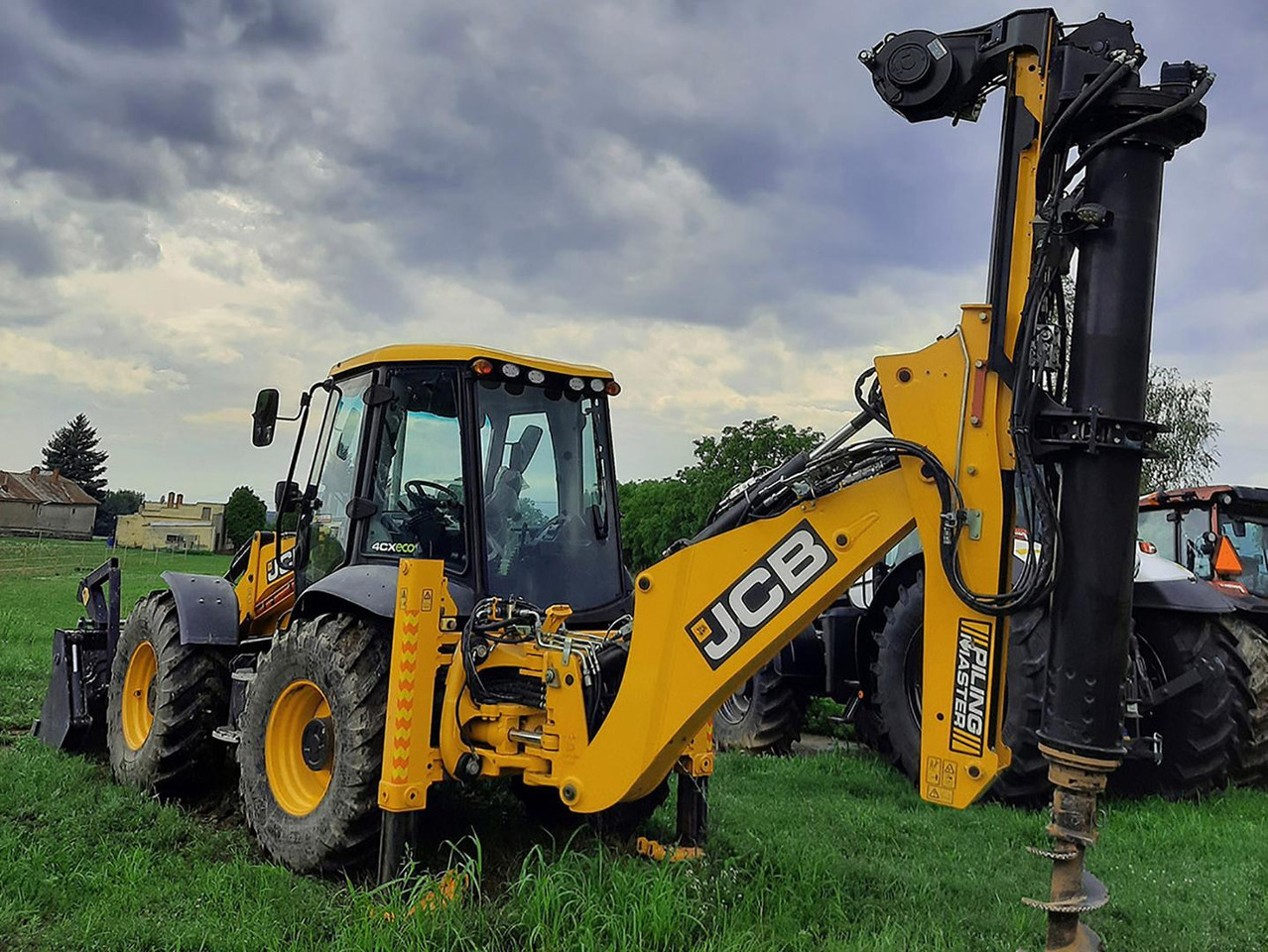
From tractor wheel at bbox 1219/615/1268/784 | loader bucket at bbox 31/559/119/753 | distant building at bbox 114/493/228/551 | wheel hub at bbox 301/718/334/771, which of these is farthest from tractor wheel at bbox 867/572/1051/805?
distant building at bbox 114/493/228/551

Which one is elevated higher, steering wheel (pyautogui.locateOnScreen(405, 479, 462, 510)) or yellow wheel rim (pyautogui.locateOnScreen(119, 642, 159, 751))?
steering wheel (pyautogui.locateOnScreen(405, 479, 462, 510))

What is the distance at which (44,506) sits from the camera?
7094cm

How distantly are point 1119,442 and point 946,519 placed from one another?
0.55 meters

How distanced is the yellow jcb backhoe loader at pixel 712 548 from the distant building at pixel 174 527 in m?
54.2

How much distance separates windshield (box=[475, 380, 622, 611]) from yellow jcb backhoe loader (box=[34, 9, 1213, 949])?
16 mm

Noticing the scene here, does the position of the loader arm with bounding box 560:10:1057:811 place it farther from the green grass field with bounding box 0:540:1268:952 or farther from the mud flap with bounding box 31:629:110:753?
the mud flap with bounding box 31:629:110:753

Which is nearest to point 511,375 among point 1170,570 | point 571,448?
point 571,448

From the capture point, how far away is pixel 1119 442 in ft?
10.2

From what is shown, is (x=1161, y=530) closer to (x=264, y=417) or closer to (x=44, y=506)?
(x=264, y=417)

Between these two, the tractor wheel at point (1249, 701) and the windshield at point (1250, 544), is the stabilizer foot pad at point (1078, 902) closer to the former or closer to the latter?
the tractor wheel at point (1249, 701)

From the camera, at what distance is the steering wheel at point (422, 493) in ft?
17.3

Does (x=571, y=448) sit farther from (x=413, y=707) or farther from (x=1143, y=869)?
(x=1143, y=869)

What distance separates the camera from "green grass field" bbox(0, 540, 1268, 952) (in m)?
3.92

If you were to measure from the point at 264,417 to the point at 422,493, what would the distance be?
1.19m
